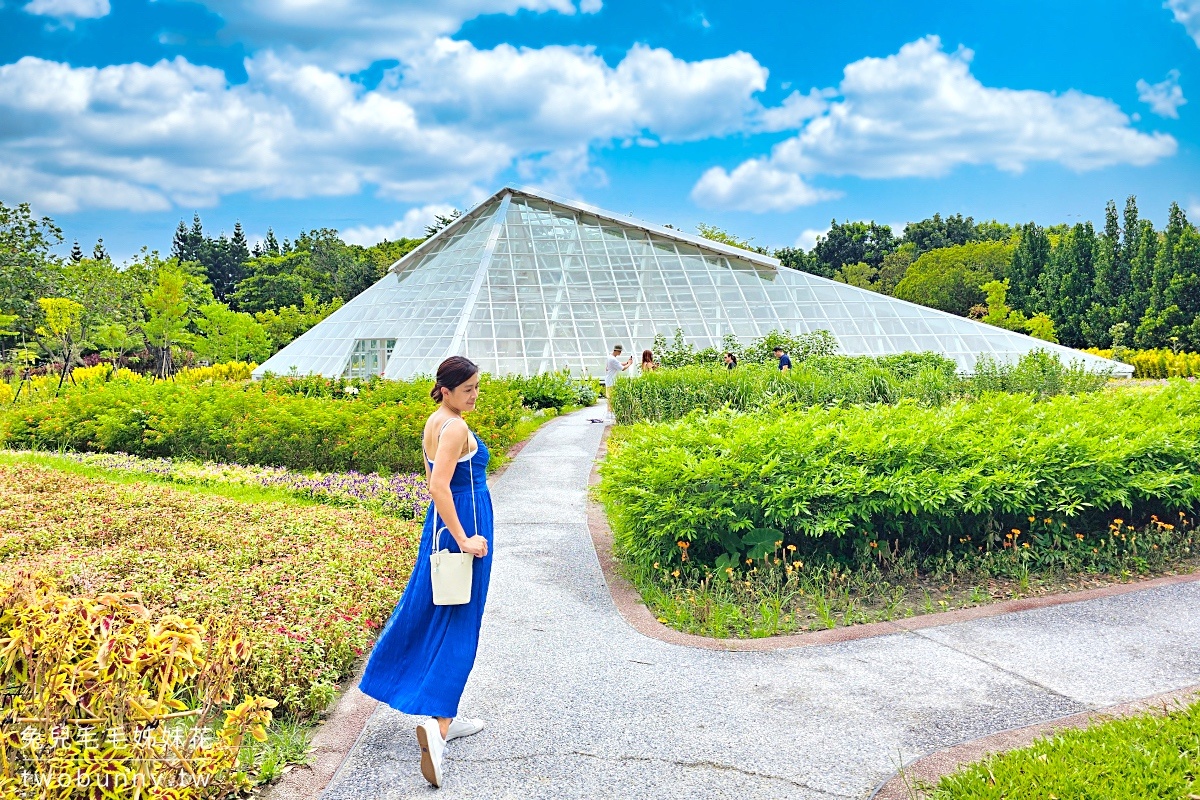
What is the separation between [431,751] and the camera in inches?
140

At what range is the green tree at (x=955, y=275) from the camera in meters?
50.8

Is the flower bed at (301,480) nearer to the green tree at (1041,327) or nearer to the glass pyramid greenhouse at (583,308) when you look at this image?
the glass pyramid greenhouse at (583,308)

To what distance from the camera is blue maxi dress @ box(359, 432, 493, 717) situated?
3.79m

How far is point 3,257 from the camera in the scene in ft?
121

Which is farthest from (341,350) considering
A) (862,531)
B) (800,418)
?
(862,531)

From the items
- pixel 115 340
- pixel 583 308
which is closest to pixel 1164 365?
pixel 583 308

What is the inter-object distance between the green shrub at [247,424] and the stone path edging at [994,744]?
827 cm

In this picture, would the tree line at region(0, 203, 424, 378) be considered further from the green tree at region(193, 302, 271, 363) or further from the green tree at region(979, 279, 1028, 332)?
the green tree at region(979, 279, 1028, 332)

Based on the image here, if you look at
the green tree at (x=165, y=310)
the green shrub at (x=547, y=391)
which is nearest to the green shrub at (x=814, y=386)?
the green shrub at (x=547, y=391)

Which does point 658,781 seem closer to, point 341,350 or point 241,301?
point 341,350

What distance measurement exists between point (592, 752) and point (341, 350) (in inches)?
895

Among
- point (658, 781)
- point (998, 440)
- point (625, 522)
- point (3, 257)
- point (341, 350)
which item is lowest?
point (658, 781)

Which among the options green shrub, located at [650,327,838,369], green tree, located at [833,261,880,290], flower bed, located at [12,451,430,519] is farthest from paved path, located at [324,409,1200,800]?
green tree, located at [833,261,880,290]

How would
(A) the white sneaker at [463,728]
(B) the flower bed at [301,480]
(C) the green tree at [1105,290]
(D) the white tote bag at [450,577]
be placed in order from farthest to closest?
(C) the green tree at [1105,290]
(B) the flower bed at [301,480]
(A) the white sneaker at [463,728]
(D) the white tote bag at [450,577]
